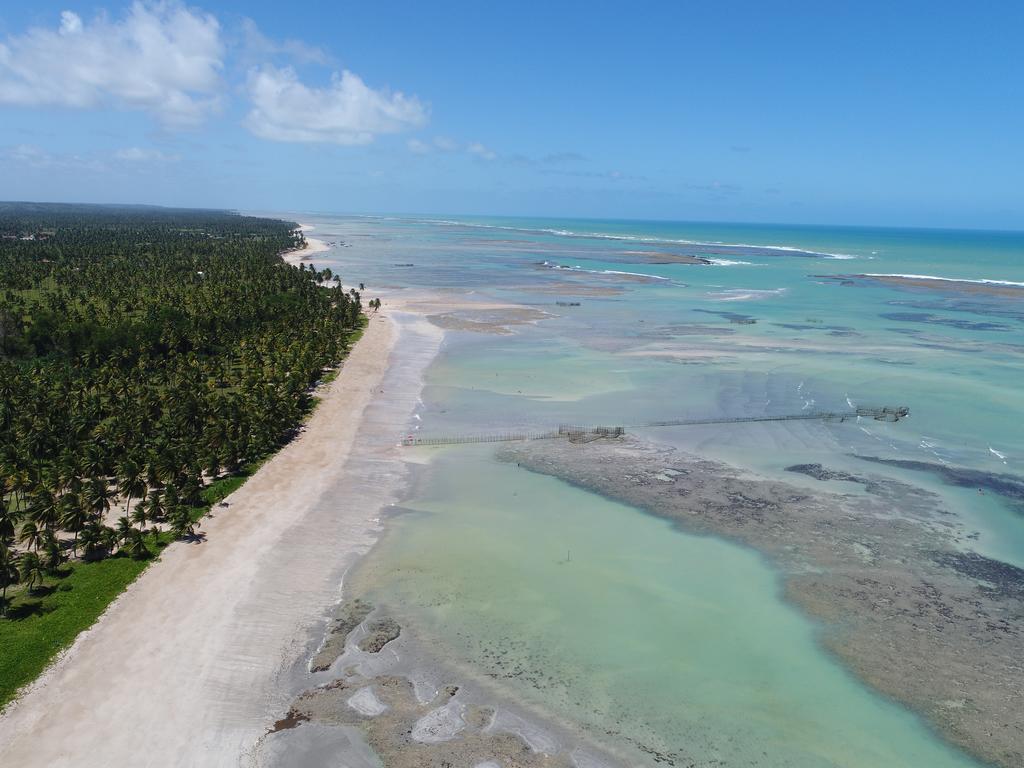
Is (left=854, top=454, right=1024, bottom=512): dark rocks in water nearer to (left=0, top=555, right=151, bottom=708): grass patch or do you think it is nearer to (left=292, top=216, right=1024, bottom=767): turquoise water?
(left=292, top=216, right=1024, bottom=767): turquoise water

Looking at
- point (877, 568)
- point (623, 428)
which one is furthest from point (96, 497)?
point (877, 568)

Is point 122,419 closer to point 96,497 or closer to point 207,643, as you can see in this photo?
point 96,497

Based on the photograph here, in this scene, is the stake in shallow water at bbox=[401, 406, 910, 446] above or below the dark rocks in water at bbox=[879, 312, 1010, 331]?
below

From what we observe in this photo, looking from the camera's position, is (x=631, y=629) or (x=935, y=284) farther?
(x=935, y=284)

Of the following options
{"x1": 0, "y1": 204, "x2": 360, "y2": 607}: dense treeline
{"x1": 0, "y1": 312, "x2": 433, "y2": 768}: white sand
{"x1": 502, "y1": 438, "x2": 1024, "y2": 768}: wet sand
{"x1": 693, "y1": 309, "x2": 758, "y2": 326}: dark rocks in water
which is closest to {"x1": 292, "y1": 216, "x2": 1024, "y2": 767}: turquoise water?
{"x1": 502, "y1": 438, "x2": 1024, "y2": 768}: wet sand

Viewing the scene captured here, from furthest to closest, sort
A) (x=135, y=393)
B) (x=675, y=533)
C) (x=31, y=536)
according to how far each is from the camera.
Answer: (x=135, y=393) < (x=675, y=533) < (x=31, y=536)

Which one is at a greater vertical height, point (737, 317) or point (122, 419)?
point (737, 317)

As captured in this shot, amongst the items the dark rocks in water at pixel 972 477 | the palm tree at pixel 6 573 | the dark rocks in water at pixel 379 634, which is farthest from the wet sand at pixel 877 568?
the palm tree at pixel 6 573
